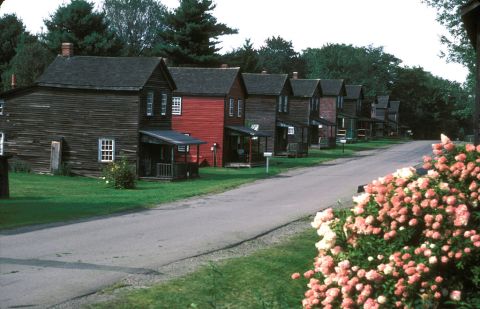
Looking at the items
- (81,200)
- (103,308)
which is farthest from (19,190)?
(103,308)

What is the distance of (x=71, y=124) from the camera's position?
43.8 metres

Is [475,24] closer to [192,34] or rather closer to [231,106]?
[231,106]

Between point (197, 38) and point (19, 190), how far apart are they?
6015 cm

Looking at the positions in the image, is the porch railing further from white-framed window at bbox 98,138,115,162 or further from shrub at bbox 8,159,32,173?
shrub at bbox 8,159,32,173

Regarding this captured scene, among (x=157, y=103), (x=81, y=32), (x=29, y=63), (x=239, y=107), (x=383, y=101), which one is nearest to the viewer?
(x=157, y=103)

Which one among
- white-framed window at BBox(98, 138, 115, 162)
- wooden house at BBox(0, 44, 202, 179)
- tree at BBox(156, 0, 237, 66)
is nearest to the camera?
wooden house at BBox(0, 44, 202, 179)

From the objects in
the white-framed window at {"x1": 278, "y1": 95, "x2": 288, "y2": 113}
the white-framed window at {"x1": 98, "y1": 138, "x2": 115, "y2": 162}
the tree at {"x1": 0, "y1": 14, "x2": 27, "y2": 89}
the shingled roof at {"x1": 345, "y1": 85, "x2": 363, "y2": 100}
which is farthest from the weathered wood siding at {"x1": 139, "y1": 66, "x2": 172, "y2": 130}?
the shingled roof at {"x1": 345, "y1": 85, "x2": 363, "y2": 100}

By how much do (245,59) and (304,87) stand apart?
76.7ft

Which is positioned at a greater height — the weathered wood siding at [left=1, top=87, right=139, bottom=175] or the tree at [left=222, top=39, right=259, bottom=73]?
the tree at [left=222, top=39, right=259, bottom=73]

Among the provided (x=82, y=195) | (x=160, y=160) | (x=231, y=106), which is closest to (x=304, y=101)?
(x=231, y=106)

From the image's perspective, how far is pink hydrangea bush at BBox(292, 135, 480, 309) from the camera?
7.16 m

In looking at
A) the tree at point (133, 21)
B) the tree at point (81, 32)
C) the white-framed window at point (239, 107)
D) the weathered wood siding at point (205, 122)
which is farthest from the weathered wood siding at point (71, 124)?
the tree at point (133, 21)

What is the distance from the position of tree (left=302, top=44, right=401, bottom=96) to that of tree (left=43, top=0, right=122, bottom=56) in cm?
5864

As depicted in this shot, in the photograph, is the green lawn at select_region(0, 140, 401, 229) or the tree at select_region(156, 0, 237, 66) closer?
the green lawn at select_region(0, 140, 401, 229)
